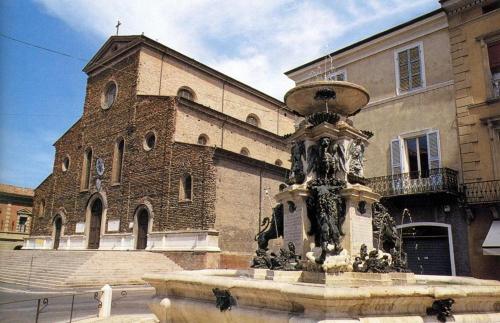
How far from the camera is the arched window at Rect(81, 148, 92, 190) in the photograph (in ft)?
101

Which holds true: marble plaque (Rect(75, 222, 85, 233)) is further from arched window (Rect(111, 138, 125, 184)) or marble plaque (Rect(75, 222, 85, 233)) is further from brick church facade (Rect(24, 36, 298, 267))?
arched window (Rect(111, 138, 125, 184))

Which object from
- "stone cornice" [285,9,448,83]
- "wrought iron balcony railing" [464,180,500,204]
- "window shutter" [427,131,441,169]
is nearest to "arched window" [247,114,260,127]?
"stone cornice" [285,9,448,83]

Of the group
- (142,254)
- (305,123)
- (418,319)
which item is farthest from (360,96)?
(142,254)

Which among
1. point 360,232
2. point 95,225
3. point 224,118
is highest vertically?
point 224,118

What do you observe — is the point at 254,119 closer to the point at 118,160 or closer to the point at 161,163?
the point at 118,160

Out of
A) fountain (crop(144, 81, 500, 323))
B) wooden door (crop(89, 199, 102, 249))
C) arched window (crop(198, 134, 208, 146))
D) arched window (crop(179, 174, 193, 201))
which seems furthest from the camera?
wooden door (crop(89, 199, 102, 249))

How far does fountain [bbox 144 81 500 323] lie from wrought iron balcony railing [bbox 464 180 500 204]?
7.30 metres

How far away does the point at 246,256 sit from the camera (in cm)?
2186

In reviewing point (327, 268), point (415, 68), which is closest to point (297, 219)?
point (327, 268)

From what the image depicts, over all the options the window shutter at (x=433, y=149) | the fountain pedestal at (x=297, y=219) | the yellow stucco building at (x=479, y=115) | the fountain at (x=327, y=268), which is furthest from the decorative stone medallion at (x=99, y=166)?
the fountain pedestal at (x=297, y=219)

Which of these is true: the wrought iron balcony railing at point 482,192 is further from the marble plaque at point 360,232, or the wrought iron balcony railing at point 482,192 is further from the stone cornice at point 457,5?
the marble plaque at point 360,232

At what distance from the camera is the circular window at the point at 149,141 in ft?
83.9

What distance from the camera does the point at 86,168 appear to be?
103 feet

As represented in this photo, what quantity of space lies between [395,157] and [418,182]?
1.65m
